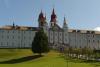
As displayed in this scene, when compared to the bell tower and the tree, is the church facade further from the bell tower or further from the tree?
the tree

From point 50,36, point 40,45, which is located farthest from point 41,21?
point 40,45

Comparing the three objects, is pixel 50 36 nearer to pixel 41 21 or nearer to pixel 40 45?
pixel 41 21

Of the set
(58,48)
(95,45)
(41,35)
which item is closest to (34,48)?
(41,35)

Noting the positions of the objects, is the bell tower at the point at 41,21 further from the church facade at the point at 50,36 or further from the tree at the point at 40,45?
the tree at the point at 40,45

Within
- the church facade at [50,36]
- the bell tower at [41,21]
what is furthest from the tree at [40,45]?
the bell tower at [41,21]

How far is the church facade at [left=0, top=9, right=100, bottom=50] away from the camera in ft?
429

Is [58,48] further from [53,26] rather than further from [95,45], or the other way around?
[95,45]

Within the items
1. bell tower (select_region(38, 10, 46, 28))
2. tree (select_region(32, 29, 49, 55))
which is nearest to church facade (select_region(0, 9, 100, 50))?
bell tower (select_region(38, 10, 46, 28))

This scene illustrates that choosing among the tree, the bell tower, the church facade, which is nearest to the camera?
the tree

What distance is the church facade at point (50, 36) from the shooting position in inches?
5148

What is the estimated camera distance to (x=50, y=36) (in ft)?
443

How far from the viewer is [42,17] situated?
13388 centimetres

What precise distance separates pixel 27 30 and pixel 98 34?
35.5 meters

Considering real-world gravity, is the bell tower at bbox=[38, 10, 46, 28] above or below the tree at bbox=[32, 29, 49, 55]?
above
